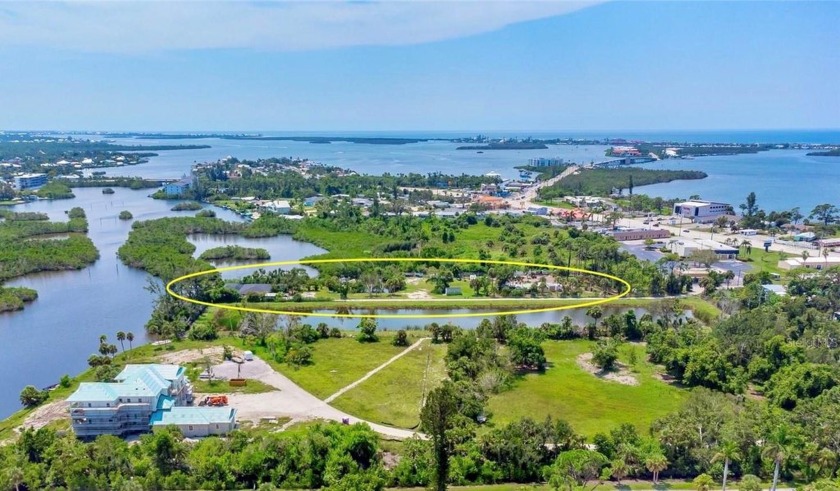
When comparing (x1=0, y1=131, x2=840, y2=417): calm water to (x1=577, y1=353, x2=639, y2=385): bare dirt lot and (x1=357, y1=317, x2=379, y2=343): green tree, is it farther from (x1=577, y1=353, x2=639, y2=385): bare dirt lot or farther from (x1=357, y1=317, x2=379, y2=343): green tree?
(x1=577, y1=353, x2=639, y2=385): bare dirt lot

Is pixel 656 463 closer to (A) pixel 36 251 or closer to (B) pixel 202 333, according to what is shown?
(B) pixel 202 333

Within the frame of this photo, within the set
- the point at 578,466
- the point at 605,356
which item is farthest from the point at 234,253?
the point at 578,466

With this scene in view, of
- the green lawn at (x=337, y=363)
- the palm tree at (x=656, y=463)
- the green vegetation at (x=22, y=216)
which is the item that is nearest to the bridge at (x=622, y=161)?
the green vegetation at (x=22, y=216)

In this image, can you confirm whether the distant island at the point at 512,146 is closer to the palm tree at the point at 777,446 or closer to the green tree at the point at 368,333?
the green tree at the point at 368,333

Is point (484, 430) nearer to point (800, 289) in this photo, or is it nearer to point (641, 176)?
point (800, 289)

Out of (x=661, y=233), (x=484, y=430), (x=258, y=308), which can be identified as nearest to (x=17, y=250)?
(x=258, y=308)

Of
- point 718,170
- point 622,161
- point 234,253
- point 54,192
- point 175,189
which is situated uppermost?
point 622,161

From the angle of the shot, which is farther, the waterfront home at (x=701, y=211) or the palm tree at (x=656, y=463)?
the waterfront home at (x=701, y=211)
